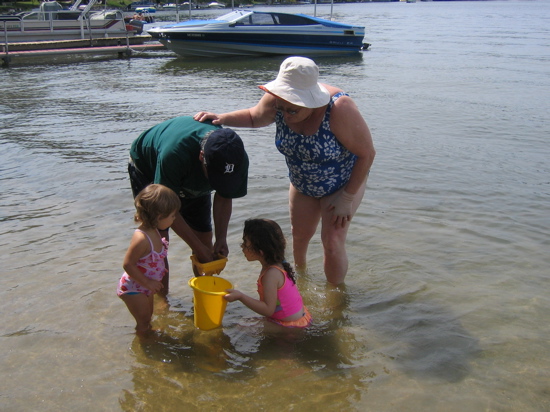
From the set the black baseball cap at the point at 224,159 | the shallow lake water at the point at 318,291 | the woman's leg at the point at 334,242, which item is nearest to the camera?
the black baseball cap at the point at 224,159

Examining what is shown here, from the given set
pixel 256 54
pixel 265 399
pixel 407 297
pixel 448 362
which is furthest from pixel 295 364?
pixel 256 54

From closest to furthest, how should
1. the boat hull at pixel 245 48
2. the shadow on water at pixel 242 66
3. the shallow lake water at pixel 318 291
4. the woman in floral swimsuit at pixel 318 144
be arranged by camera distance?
the shallow lake water at pixel 318 291 → the woman in floral swimsuit at pixel 318 144 → the shadow on water at pixel 242 66 → the boat hull at pixel 245 48

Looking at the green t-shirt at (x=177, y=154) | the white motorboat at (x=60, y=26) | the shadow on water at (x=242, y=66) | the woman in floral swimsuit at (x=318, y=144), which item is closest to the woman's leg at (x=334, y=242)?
the woman in floral swimsuit at (x=318, y=144)

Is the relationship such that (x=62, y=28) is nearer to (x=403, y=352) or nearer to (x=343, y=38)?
(x=343, y=38)

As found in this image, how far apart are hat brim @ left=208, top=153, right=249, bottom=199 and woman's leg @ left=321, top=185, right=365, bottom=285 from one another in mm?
773

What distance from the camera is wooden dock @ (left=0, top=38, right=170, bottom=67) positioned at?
20.7 meters

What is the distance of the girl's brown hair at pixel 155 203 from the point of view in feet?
10.4

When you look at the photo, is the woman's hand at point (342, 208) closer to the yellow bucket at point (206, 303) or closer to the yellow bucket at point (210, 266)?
the yellow bucket at point (210, 266)

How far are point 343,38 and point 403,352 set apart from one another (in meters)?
21.3

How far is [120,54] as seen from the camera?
76.2ft

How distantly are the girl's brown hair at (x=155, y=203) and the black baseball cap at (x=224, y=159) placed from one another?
256 mm

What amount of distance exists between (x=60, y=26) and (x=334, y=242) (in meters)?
25.2

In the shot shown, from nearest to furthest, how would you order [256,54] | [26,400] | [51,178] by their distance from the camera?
[26,400] < [51,178] < [256,54]

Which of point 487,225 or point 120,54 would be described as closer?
point 487,225
